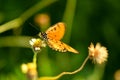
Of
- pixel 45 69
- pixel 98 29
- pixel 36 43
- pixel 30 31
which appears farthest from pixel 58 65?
pixel 36 43

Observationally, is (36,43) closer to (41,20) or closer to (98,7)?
(41,20)

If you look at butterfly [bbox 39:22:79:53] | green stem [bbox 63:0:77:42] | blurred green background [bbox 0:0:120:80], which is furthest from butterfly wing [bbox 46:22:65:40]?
green stem [bbox 63:0:77:42]

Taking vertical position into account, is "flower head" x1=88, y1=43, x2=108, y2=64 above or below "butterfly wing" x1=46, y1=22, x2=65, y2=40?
below

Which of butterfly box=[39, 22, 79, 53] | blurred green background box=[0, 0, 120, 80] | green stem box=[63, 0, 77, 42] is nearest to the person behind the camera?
butterfly box=[39, 22, 79, 53]

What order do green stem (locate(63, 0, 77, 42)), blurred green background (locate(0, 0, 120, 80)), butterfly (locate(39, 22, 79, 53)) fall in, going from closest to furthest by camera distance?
1. butterfly (locate(39, 22, 79, 53))
2. blurred green background (locate(0, 0, 120, 80))
3. green stem (locate(63, 0, 77, 42))

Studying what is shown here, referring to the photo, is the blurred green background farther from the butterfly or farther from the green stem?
the butterfly

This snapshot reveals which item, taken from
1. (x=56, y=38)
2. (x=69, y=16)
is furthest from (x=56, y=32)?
(x=69, y=16)

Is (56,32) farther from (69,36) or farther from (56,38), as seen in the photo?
(69,36)
